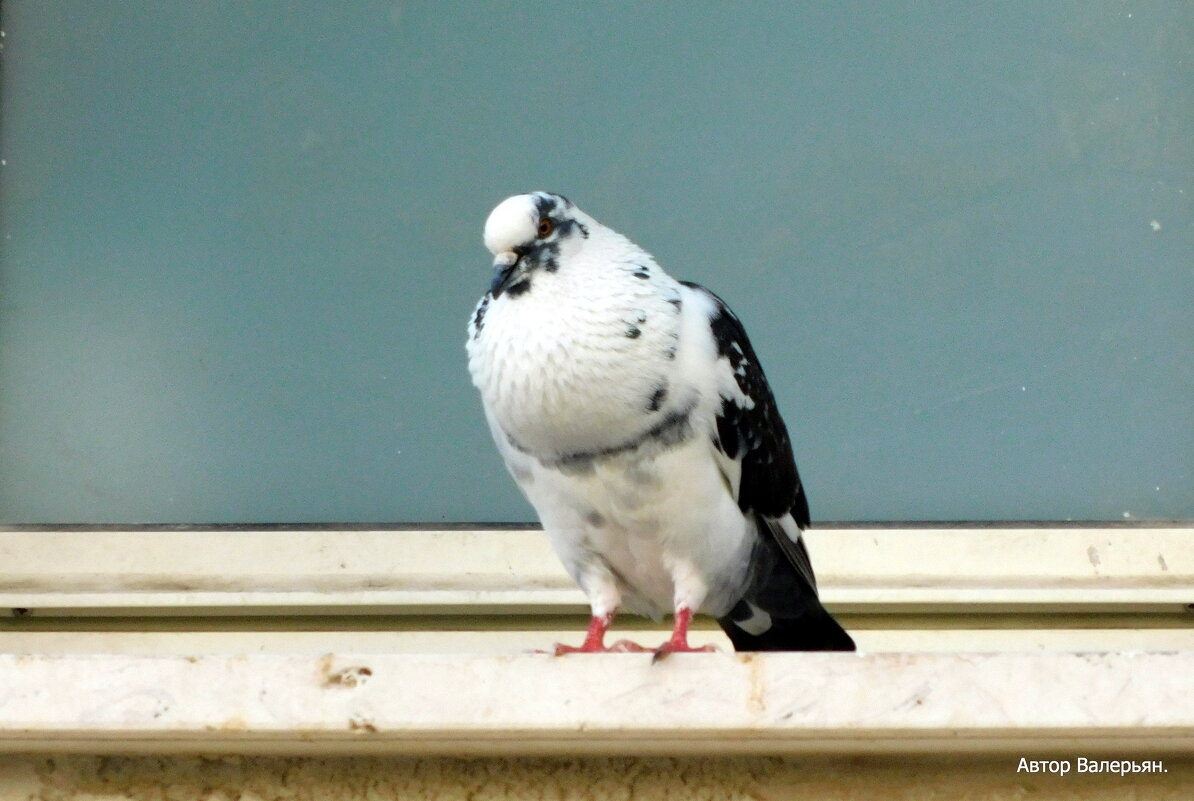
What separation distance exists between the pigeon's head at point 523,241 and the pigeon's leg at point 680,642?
51 cm

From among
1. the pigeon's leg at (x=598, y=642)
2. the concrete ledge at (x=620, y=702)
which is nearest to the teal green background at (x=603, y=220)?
the pigeon's leg at (x=598, y=642)

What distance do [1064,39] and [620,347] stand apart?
1.61m

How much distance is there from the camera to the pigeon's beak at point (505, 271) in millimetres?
2125

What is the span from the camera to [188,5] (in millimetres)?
3250

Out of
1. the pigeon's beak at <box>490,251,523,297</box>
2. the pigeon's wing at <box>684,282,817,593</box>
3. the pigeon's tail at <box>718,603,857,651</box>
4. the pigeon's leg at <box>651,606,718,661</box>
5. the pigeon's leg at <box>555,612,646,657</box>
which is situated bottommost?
the pigeon's tail at <box>718,603,857,651</box>

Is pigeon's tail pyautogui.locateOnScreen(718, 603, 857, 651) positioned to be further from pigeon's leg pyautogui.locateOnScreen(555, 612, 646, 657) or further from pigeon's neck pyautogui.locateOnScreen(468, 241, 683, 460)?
pigeon's neck pyautogui.locateOnScreen(468, 241, 683, 460)

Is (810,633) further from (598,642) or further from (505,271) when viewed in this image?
(505,271)

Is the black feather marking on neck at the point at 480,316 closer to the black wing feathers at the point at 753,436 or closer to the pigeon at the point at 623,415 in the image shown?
the pigeon at the point at 623,415

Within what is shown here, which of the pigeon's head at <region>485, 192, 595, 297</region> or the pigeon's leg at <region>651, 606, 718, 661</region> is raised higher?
the pigeon's head at <region>485, 192, 595, 297</region>

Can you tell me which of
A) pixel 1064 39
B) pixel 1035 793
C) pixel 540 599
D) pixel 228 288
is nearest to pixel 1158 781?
pixel 1035 793

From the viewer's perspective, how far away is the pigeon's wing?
2195 mm

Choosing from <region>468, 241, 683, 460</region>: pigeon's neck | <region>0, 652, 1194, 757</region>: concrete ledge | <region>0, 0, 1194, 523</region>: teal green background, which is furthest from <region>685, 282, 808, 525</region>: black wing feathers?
<region>0, 0, 1194, 523</region>: teal green background

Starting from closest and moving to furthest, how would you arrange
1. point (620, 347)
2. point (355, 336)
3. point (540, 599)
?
point (620, 347) → point (540, 599) → point (355, 336)

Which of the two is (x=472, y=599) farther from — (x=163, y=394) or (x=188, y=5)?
(x=188, y=5)
